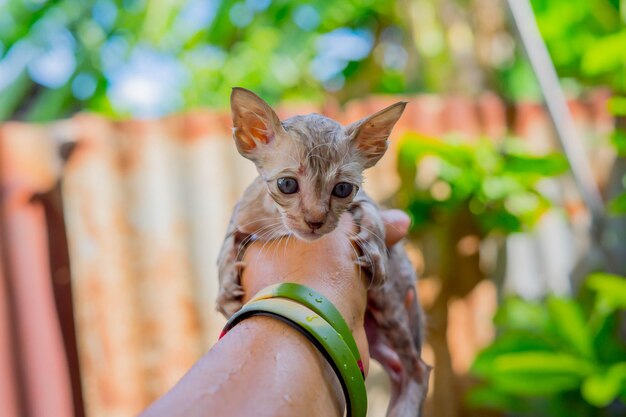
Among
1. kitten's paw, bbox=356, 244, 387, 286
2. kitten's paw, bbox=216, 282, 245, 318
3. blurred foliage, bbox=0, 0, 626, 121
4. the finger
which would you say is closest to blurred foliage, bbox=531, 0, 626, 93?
blurred foliage, bbox=0, 0, 626, 121

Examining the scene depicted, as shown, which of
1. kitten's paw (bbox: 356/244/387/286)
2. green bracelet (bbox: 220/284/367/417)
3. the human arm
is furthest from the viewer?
kitten's paw (bbox: 356/244/387/286)

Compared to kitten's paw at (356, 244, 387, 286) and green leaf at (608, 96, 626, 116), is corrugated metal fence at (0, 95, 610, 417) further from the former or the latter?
kitten's paw at (356, 244, 387, 286)

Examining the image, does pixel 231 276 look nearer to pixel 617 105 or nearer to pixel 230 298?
pixel 230 298

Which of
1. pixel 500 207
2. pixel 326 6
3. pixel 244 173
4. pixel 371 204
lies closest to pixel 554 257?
pixel 500 207

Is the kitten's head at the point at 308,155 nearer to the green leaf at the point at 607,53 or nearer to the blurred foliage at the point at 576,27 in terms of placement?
the green leaf at the point at 607,53

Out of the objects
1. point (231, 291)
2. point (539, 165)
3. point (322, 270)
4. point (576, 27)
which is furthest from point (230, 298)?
point (576, 27)

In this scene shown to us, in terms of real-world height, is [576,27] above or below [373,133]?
above
